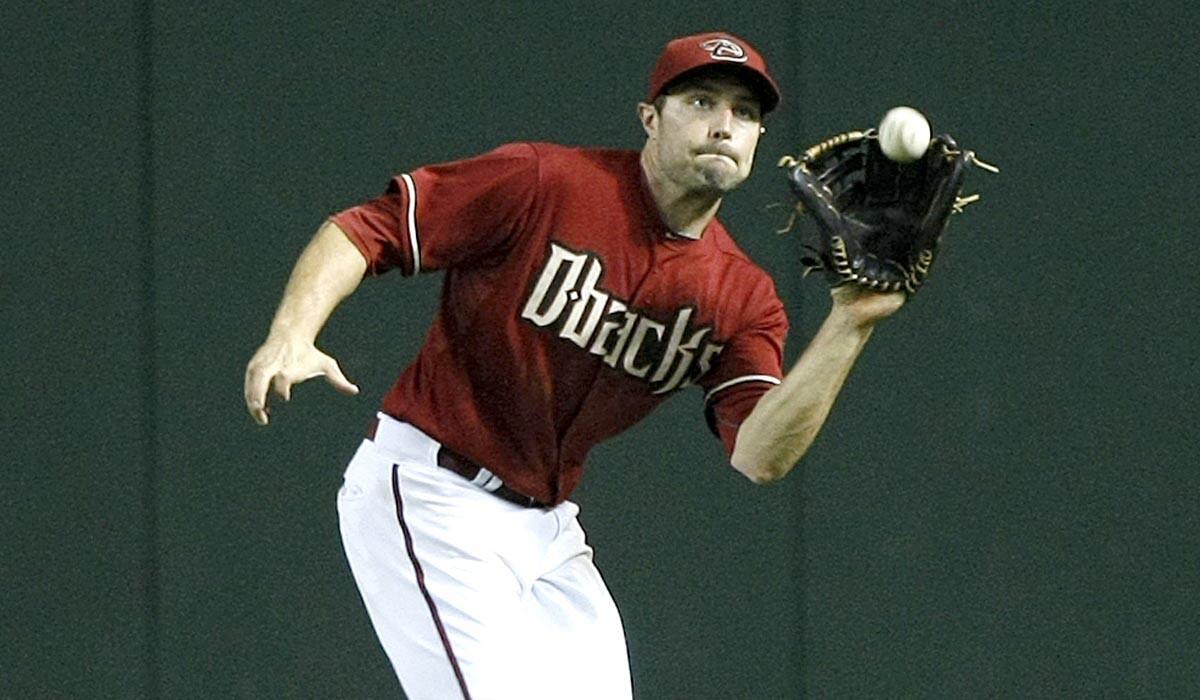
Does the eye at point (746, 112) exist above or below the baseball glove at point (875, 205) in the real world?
above

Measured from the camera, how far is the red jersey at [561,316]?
12.7ft

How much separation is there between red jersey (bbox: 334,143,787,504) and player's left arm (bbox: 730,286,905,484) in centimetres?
10

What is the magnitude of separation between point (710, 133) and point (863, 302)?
17.1 inches

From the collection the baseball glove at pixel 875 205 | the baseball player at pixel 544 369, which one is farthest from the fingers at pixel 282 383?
the baseball glove at pixel 875 205

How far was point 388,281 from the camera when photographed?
5387mm

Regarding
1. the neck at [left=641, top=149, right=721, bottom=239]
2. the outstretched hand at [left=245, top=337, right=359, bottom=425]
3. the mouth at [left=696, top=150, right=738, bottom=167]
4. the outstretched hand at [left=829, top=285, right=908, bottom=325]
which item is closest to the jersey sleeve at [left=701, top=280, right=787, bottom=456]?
the neck at [left=641, top=149, right=721, bottom=239]

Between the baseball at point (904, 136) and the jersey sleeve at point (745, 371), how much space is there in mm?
548

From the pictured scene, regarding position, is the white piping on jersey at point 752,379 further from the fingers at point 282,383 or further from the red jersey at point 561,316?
the fingers at point 282,383

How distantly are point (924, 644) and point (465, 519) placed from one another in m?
1.72

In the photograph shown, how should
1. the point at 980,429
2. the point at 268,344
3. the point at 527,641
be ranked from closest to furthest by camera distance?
1. the point at 268,344
2. the point at 527,641
3. the point at 980,429

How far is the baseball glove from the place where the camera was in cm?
357

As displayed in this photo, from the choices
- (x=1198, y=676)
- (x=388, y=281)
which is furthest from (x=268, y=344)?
(x=1198, y=676)

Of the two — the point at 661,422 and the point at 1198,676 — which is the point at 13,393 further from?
the point at 1198,676

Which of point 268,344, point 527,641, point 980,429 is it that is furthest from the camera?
point 980,429
